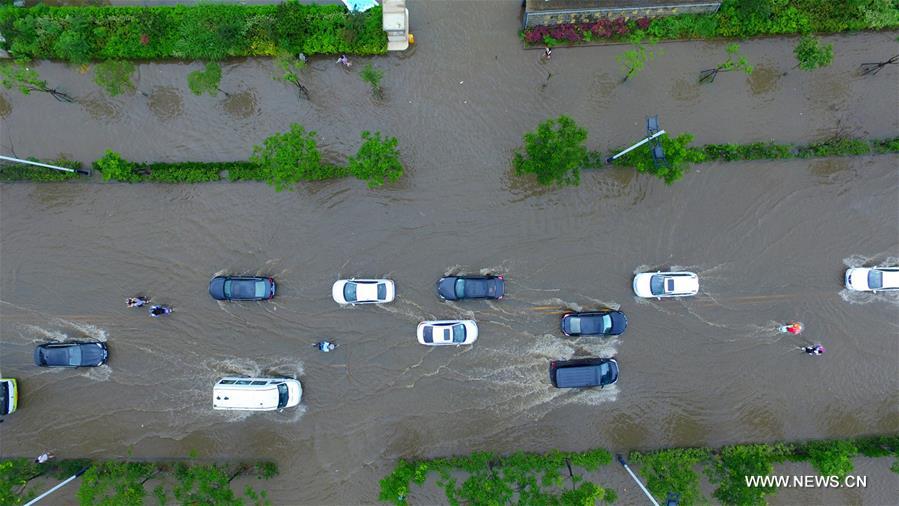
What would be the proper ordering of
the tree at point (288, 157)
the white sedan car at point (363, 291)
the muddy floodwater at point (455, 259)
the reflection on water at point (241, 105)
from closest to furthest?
the tree at point (288, 157) < the white sedan car at point (363, 291) < the muddy floodwater at point (455, 259) < the reflection on water at point (241, 105)

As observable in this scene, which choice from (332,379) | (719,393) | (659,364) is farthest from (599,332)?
(332,379)

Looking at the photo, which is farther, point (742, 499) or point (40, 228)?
point (40, 228)

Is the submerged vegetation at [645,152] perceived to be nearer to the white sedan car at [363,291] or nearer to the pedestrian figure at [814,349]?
the white sedan car at [363,291]

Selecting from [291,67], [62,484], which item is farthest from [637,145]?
[62,484]

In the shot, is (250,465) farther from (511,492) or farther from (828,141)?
(828,141)

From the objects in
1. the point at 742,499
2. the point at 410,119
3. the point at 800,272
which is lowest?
the point at 742,499

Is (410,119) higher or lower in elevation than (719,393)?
higher

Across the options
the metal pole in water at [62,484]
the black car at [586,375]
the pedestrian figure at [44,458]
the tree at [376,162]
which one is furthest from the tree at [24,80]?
the black car at [586,375]
